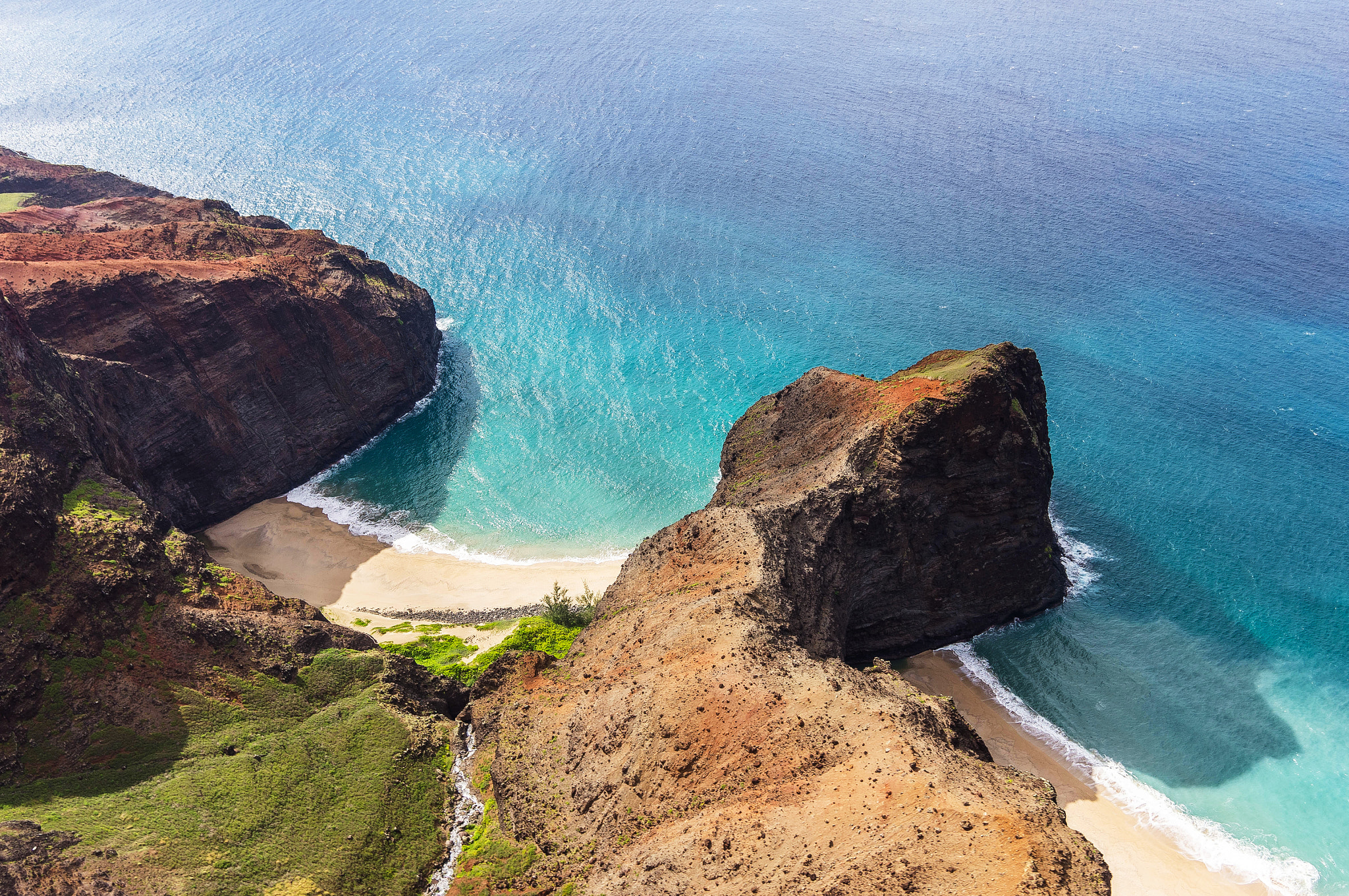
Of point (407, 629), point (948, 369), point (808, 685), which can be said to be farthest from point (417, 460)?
point (808, 685)

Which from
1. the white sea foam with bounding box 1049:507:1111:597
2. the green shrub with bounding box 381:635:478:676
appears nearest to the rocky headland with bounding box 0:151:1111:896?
the white sea foam with bounding box 1049:507:1111:597

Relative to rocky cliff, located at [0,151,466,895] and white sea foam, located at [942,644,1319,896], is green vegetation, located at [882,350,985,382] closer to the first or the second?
white sea foam, located at [942,644,1319,896]

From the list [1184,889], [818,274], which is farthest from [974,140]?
[1184,889]

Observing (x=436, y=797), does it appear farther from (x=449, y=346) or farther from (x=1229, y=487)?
(x=1229, y=487)

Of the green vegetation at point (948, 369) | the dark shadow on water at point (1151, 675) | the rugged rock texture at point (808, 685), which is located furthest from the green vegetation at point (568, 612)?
the dark shadow on water at point (1151, 675)

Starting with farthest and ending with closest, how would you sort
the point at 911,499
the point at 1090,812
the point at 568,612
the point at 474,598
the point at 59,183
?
1. the point at 59,183
2. the point at 474,598
3. the point at 568,612
4. the point at 911,499
5. the point at 1090,812

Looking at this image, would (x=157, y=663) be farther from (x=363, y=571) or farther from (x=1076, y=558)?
(x=1076, y=558)
